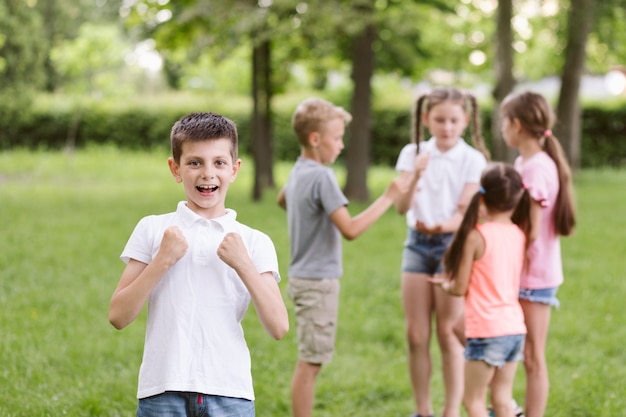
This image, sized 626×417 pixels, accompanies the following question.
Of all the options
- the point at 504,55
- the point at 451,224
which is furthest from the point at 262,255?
the point at 504,55

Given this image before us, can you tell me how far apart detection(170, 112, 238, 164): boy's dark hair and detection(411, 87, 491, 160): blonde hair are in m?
2.24

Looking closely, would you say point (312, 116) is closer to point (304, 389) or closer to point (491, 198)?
point (491, 198)

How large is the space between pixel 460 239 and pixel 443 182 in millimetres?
774

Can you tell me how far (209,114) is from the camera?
275 cm

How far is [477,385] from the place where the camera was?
3.97 m

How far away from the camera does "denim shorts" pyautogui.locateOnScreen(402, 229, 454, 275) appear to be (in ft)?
15.5

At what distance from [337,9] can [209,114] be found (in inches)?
Answer: 446

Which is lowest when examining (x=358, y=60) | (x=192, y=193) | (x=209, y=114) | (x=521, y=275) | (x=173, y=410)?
(x=173, y=410)

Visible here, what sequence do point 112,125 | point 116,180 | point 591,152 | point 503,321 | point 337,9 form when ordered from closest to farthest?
point 503,321
point 337,9
point 116,180
point 591,152
point 112,125

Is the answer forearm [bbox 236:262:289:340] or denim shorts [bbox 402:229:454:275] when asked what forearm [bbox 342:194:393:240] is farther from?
forearm [bbox 236:262:289:340]

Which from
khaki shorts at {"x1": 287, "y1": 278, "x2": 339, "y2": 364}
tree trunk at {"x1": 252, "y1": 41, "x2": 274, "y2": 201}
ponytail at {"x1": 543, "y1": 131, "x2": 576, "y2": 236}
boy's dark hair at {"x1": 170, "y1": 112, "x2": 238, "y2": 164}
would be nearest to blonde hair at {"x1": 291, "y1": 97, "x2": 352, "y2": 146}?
khaki shorts at {"x1": 287, "y1": 278, "x2": 339, "y2": 364}

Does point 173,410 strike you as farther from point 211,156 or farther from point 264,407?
point 264,407

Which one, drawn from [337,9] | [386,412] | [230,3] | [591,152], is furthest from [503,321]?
[591,152]

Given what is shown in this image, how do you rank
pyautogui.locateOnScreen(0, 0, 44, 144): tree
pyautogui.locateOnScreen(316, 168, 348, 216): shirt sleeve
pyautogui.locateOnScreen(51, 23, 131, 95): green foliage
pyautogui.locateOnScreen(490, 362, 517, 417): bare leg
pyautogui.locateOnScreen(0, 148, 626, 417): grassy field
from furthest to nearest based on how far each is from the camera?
pyautogui.locateOnScreen(0, 0, 44, 144): tree → pyautogui.locateOnScreen(51, 23, 131, 95): green foliage → pyautogui.locateOnScreen(0, 148, 626, 417): grassy field → pyautogui.locateOnScreen(316, 168, 348, 216): shirt sleeve → pyautogui.locateOnScreen(490, 362, 517, 417): bare leg
